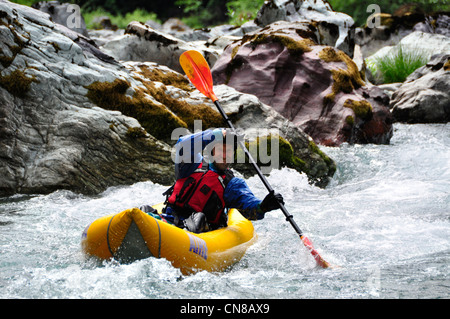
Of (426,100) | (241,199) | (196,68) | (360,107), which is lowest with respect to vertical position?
(426,100)

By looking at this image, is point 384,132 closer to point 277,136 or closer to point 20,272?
point 277,136

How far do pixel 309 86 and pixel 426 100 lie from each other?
8.40 ft

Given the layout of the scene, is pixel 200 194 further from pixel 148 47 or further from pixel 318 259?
pixel 148 47

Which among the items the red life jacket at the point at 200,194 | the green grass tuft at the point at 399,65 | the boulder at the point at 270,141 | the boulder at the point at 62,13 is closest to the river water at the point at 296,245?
the boulder at the point at 270,141

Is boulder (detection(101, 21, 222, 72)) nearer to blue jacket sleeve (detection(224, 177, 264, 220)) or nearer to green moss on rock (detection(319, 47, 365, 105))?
green moss on rock (detection(319, 47, 365, 105))

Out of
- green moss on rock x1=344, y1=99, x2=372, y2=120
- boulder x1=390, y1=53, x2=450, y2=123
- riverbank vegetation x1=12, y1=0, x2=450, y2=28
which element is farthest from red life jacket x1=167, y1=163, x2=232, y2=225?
riverbank vegetation x1=12, y1=0, x2=450, y2=28

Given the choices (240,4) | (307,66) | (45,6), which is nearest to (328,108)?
(307,66)

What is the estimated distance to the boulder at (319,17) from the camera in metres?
9.33

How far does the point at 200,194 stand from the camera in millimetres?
3365

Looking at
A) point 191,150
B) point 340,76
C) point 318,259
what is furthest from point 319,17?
point 318,259

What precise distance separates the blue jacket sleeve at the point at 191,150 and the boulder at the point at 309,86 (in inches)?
160

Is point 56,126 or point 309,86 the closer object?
point 56,126

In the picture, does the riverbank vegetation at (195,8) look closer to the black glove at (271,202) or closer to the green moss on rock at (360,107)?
the green moss on rock at (360,107)

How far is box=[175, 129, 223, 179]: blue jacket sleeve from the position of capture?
11.2ft
